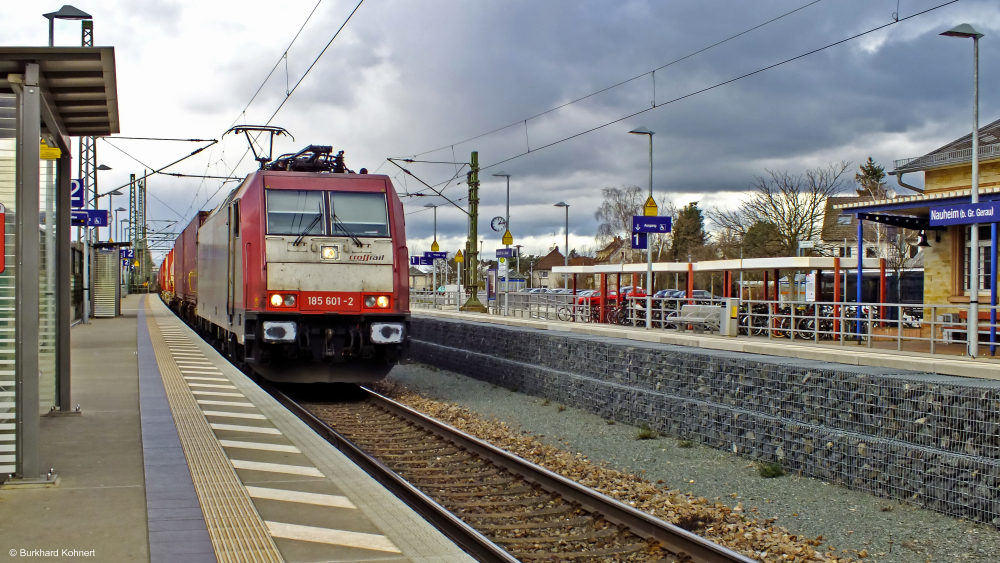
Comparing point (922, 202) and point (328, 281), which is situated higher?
point (922, 202)

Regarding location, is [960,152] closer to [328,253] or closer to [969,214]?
[969,214]

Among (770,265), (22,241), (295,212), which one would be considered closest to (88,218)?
(295,212)

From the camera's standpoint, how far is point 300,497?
604 cm

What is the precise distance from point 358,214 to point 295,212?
924 mm

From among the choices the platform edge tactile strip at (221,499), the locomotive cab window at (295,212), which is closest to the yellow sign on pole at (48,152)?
the platform edge tactile strip at (221,499)

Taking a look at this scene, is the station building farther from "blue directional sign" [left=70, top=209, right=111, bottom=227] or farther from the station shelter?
"blue directional sign" [left=70, top=209, right=111, bottom=227]

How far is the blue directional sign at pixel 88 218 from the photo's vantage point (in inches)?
932

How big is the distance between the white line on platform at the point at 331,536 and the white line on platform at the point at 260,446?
2506 millimetres

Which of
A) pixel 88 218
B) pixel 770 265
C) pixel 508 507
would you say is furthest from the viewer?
pixel 88 218

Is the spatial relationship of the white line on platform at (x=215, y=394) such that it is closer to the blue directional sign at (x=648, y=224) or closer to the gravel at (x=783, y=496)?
the gravel at (x=783, y=496)

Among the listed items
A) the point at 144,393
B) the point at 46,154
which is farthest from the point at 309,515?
the point at 144,393

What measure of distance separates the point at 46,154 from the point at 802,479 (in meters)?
7.41

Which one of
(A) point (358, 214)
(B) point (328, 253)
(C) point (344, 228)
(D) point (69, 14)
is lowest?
(B) point (328, 253)

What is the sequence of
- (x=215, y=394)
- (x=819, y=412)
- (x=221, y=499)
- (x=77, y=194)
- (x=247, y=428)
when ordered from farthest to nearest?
1. (x=77, y=194)
2. (x=215, y=394)
3. (x=247, y=428)
4. (x=819, y=412)
5. (x=221, y=499)
